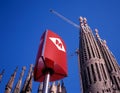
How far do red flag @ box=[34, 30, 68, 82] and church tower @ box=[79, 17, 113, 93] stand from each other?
94.6 feet

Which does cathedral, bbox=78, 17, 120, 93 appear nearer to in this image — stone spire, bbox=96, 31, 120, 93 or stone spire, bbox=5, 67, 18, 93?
stone spire, bbox=96, 31, 120, 93

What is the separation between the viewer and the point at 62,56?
11.5ft

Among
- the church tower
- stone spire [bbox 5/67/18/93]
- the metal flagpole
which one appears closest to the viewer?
the metal flagpole

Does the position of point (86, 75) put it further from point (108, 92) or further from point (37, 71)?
point (37, 71)

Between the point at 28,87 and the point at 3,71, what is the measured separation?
388cm

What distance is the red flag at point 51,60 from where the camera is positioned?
3131 mm

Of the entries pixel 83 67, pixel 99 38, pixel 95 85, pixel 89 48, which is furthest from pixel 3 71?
pixel 99 38

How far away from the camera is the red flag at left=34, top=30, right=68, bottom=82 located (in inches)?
123

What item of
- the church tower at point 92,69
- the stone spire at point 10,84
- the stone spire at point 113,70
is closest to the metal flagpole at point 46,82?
the stone spire at point 10,84

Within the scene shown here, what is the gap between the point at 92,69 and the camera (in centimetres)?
3691

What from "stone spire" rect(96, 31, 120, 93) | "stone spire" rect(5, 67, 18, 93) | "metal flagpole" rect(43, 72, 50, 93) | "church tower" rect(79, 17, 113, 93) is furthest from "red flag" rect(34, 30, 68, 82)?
"stone spire" rect(96, 31, 120, 93)

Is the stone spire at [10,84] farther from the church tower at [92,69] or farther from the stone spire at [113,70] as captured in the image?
the stone spire at [113,70]

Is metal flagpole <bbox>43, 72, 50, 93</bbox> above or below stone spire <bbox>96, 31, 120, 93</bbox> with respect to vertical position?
below

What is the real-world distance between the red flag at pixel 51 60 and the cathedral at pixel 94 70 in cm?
2883
